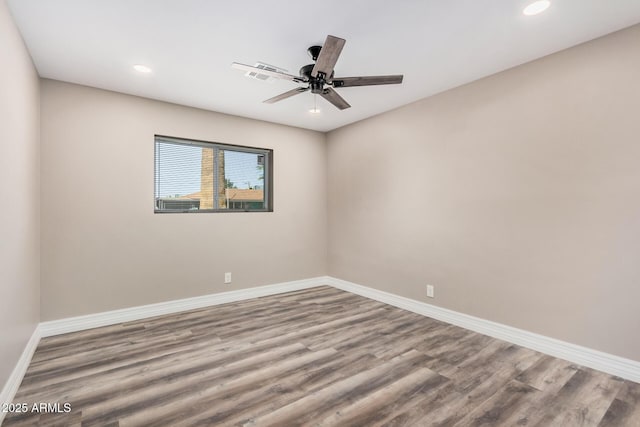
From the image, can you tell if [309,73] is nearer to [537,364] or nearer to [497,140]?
[497,140]

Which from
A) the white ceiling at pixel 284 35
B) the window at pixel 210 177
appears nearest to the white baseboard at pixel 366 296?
the window at pixel 210 177

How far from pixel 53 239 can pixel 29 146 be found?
3.21ft

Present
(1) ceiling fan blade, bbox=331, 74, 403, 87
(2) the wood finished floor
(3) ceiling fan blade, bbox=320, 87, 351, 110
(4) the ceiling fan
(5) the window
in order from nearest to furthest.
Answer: (2) the wood finished floor, (4) the ceiling fan, (1) ceiling fan blade, bbox=331, 74, 403, 87, (3) ceiling fan blade, bbox=320, 87, 351, 110, (5) the window

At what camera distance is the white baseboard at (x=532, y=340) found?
7.55 feet

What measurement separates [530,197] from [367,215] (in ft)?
6.85

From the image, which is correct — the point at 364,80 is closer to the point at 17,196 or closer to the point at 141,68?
the point at 141,68

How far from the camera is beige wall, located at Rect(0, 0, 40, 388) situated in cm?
189

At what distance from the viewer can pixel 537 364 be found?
247 cm

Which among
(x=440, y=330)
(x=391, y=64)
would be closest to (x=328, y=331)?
(x=440, y=330)

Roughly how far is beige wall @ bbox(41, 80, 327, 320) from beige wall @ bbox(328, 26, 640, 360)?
1901 millimetres

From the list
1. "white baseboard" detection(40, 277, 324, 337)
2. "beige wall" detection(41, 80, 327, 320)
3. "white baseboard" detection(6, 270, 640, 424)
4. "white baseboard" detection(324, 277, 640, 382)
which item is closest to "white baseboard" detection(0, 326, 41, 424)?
"white baseboard" detection(6, 270, 640, 424)

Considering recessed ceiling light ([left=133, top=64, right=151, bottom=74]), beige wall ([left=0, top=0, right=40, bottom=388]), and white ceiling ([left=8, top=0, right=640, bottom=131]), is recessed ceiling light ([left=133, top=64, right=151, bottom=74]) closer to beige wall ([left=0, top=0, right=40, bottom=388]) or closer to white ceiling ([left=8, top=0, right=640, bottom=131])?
white ceiling ([left=8, top=0, right=640, bottom=131])

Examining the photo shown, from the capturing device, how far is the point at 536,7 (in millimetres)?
2033

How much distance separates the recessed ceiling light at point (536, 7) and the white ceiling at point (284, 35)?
52 millimetres
